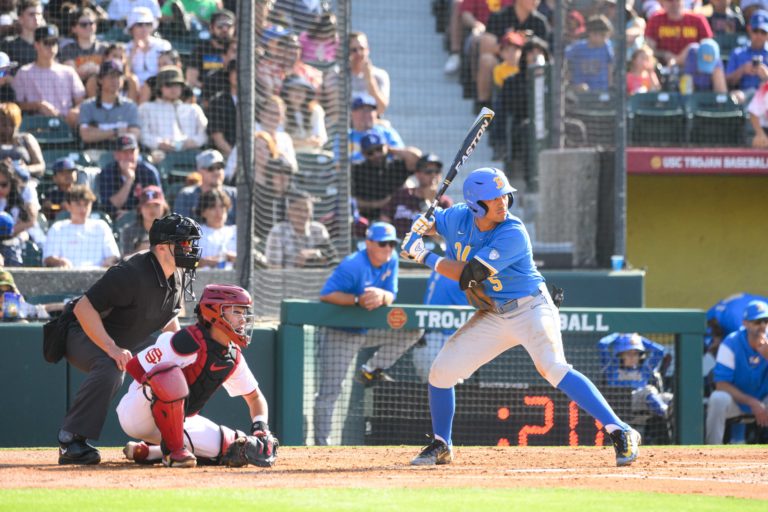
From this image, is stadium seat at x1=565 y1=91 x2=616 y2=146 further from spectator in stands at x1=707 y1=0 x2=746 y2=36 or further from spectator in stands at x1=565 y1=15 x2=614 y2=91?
spectator in stands at x1=707 y1=0 x2=746 y2=36

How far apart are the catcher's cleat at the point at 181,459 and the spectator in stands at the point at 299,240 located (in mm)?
3647

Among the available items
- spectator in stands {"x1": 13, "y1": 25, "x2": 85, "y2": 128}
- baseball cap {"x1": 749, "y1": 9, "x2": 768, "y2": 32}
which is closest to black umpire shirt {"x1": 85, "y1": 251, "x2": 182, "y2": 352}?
spectator in stands {"x1": 13, "y1": 25, "x2": 85, "y2": 128}

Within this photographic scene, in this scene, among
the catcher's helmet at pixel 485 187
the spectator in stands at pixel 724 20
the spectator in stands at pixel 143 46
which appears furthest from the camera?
the spectator in stands at pixel 724 20

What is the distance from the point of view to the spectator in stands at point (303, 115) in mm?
10078

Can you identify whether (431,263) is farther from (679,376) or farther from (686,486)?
(679,376)

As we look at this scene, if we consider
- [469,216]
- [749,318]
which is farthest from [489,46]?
[469,216]

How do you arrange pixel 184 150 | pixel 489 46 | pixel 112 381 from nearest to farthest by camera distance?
pixel 112 381
pixel 184 150
pixel 489 46

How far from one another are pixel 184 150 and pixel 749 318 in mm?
5106

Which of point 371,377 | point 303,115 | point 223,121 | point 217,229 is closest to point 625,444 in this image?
point 371,377

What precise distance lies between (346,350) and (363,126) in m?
3.58

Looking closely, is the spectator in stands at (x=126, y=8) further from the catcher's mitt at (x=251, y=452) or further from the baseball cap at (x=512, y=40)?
the catcher's mitt at (x=251, y=452)

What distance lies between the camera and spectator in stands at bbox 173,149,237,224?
10.6 metres

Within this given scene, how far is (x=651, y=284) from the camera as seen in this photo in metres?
13.8

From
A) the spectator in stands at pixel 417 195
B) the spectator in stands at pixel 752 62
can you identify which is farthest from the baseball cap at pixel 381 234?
the spectator in stands at pixel 752 62
